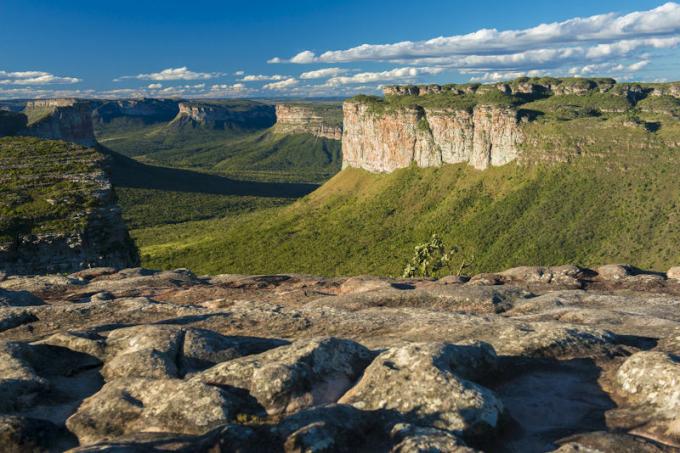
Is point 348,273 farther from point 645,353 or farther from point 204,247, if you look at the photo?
point 645,353

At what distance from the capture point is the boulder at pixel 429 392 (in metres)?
14.5

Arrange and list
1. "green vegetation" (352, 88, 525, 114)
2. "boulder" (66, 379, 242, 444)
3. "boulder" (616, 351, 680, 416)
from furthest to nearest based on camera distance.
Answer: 1. "green vegetation" (352, 88, 525, 114)
2. "boulder" (616, 351, 680, 416)
3. "boulder" (66, 379, 242, 444)

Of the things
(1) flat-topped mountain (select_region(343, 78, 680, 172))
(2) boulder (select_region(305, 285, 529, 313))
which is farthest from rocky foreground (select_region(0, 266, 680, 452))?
(1) flat-topped mountain (select_region(343, 78, 680, 172))

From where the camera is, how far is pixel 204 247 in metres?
142

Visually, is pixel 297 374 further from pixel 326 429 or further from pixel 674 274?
pixel 674 274

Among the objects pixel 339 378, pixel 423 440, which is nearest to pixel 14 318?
pixel 339 378

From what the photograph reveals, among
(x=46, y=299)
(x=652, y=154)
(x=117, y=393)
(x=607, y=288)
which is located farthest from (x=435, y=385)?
(x=652, y=154)

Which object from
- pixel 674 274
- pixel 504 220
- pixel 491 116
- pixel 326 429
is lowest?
pixel 504 220

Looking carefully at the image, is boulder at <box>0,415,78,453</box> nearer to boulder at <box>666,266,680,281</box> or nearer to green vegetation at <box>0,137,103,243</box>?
boulder at <box>666,266,680,281</box>

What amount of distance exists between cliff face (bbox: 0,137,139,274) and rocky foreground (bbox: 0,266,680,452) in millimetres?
27328

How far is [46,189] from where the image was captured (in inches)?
2463

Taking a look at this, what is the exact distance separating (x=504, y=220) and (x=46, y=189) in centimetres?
9697

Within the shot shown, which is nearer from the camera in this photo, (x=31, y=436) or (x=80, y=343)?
(x=31, y=436)

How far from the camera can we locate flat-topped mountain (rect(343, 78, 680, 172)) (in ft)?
472
